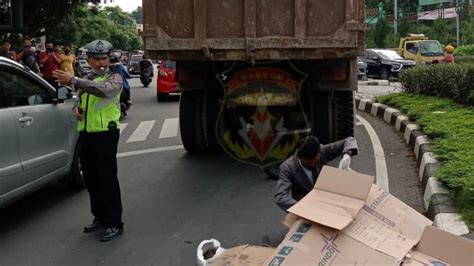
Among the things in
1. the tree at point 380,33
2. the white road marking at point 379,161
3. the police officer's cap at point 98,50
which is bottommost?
the white road marking at point 379,161

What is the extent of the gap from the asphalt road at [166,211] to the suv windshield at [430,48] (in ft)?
67.2

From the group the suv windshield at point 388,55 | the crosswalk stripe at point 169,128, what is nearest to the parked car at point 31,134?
the crosswalk stripe at point 169,128

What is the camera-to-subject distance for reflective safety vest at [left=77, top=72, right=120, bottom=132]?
4754mm

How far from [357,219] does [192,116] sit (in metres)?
4.65

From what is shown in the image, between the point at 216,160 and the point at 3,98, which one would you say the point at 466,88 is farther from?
the point at 3,98

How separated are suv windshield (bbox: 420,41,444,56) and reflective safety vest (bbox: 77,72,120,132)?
24668mm

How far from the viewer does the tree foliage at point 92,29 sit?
2917 centimetres

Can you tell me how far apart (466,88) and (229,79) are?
Result: 439cm

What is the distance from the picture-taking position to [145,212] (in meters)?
5.56

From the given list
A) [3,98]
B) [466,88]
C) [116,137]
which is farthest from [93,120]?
[466,88]

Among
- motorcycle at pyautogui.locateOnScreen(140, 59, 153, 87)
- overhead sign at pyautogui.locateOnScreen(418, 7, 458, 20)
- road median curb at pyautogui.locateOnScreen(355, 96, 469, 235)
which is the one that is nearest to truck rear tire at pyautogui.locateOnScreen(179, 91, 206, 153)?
road median curb at pyautogui.locateOnScreen(355, 96, 469, 235)

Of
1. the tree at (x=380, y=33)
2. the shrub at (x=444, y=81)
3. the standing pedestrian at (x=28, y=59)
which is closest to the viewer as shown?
the shrub at (x=444, y=81)

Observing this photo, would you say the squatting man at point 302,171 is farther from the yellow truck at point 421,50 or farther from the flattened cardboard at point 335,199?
the yellow truck at point 421,50

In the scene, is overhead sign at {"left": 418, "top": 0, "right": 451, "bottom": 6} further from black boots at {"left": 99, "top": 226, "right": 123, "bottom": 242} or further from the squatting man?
black boots at {"left": 99, "top": 226, "right": 123, "bottom": 242}
